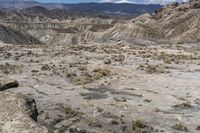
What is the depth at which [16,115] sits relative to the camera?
1791 centimetres

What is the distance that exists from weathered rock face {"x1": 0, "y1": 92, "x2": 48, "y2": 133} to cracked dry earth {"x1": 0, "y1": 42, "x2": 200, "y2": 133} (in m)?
1.89

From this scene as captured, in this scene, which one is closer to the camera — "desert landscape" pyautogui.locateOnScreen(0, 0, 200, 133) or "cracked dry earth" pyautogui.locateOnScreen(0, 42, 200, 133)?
"desert landscape" pyautogui.locateOnScreen(0, 0, 200, 133)

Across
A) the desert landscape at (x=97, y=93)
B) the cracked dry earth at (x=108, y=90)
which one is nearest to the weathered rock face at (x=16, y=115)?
the desert landscape at (x=97, y=93)

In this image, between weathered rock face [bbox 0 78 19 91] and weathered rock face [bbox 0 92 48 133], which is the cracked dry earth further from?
weathered rock face [bbox 0 92 48 133]

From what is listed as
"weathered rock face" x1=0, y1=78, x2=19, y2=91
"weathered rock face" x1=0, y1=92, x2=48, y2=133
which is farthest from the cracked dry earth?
"weathered rock face" x1=0, y1=92, x2=48, y2=133

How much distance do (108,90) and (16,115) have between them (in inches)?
560

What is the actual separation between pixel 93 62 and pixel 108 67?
4.51 metres

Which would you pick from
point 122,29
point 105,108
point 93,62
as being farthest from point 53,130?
point 122,29

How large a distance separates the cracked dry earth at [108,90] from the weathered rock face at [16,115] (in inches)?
74.5

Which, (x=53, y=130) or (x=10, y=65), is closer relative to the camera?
(x=53, y=130)

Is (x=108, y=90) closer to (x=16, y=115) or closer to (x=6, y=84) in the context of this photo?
(x=6, y=84)

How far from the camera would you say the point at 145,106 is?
87.3ft

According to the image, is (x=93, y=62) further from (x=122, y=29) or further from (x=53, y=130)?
(x=122, y=29)

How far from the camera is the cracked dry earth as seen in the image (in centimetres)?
2266
